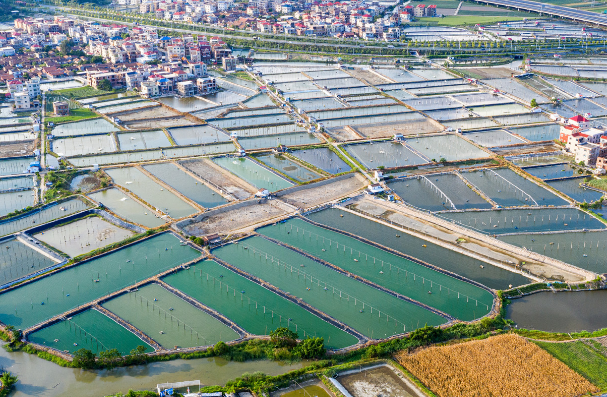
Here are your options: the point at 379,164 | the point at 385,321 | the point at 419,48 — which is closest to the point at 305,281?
the point at 385,321

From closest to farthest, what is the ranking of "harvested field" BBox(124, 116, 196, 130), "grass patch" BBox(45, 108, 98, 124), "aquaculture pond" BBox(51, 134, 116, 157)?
1. "aquaculture pond" BBox(51, 134, 116, 157)
2. "harvested field" BBox(124, 116, 196, 130)
3. "grass patch" BBox(45, 108, 98, 124)

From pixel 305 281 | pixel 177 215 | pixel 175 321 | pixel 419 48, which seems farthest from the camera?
pixel 419 48

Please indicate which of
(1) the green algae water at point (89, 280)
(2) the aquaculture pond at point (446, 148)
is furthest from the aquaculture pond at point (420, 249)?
(2) the aquaculture pond at point (446, 148)

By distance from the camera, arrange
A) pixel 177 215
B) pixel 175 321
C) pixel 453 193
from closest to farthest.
Answer: 1. pixel 175 321
2. pixel 177 215
3. pixel 453 193

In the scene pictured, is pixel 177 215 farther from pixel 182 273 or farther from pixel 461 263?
pixel 461 263

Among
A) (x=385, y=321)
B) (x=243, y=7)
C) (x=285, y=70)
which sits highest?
(x=243, y=7)

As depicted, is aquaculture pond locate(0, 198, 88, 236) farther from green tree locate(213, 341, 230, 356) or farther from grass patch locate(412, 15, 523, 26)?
grass patch locate(412, 15, 523, 26)

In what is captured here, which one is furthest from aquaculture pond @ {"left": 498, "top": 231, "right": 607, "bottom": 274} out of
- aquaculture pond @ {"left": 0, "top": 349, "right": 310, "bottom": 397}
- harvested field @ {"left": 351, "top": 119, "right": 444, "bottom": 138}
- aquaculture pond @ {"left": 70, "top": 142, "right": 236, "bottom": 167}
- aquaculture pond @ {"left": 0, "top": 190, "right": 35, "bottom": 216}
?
aquaculture pond @ {"left": 0, "top": 190, "right": 35, "bottom": 216}

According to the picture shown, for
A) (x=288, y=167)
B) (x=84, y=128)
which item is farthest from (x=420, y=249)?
(x=84, y=128)
